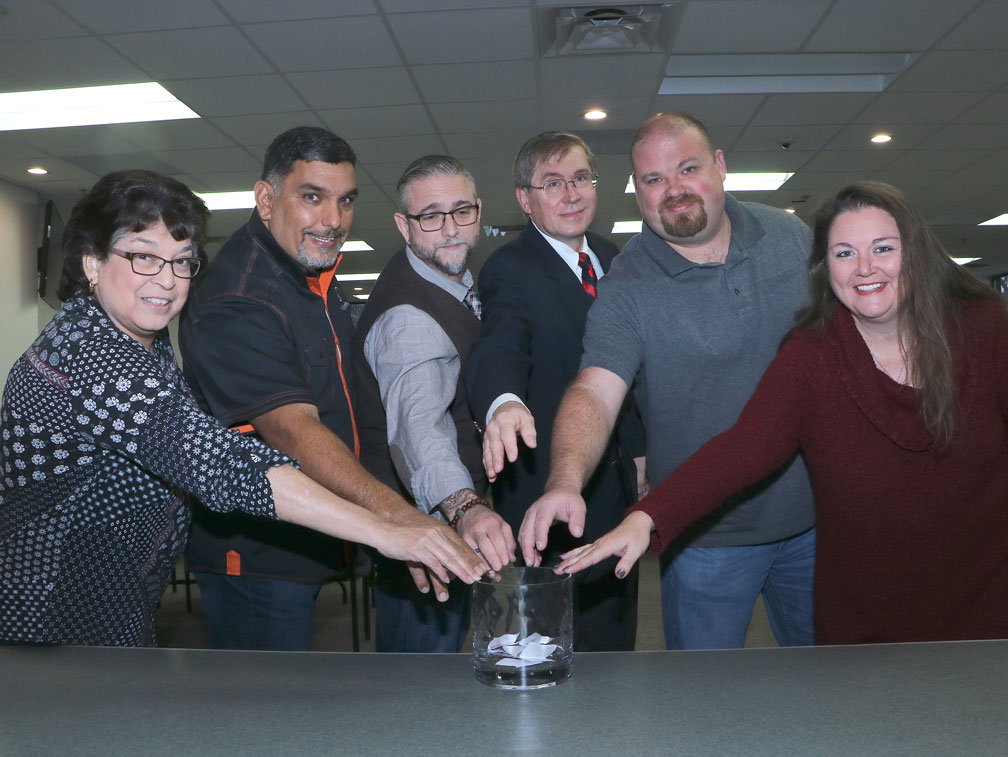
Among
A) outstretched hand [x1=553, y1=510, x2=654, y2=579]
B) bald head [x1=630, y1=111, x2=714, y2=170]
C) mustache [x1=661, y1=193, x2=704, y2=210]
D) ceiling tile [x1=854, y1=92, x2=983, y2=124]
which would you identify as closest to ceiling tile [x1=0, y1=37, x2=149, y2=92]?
bald head [x1=630, y1=111, x2=714, y2=170]

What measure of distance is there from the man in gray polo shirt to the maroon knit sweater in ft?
0.91

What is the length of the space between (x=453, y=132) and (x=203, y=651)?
5.22 m

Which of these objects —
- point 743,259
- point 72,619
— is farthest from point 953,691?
point 72,619

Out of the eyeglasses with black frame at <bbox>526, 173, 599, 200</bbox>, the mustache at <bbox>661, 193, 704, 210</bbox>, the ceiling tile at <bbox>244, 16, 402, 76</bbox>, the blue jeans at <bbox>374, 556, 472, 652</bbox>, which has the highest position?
the ceiling tile at <bbox>244, 16, 402, 76</bbox>

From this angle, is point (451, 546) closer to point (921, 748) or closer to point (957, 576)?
point (921, 748)

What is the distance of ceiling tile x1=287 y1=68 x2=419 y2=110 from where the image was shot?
4824 mm

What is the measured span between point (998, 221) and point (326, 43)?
869 centimetres

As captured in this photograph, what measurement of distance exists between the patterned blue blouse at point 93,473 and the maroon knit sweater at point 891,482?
716 millimetres

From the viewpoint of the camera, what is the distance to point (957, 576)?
1451 mm

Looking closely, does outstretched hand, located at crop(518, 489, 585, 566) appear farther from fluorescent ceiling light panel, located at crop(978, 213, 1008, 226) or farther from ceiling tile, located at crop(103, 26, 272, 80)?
fluorescent ceiling light panel, located at crop(978, 213, 1008, 226)

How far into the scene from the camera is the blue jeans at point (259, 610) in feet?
5.82

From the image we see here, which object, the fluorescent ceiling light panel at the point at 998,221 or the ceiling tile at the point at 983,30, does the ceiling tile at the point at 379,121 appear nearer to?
the ceiling tile at the point at 983,30

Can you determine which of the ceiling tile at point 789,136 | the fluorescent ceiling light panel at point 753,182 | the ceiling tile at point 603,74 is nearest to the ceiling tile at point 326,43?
the ceiling tile at point 603,74

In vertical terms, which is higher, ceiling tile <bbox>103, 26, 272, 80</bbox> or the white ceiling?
the white ceiling
